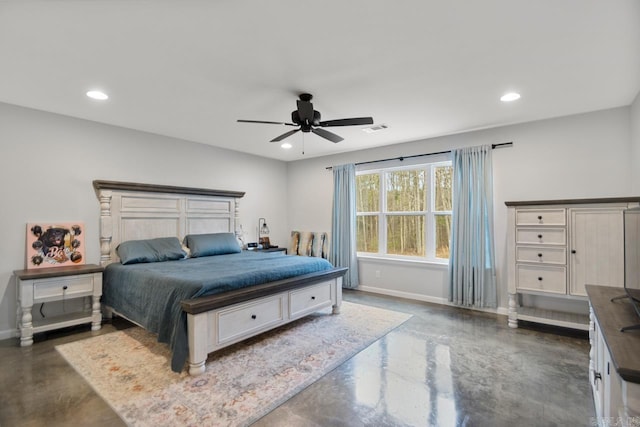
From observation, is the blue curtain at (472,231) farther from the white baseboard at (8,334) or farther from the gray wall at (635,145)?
the white baseboard at (8,334)

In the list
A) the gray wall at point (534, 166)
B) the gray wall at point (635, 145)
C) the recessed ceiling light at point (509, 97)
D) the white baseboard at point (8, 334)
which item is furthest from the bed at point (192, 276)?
the gray wall at point (635, 145)

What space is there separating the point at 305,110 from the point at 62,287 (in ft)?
10.2

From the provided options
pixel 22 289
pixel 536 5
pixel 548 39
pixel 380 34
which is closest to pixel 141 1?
pixel 380 34

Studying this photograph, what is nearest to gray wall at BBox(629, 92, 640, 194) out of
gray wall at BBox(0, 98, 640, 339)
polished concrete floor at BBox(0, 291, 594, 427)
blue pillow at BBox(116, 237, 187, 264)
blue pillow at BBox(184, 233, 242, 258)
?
gray wall at BBox(0, 98, 640, 339)

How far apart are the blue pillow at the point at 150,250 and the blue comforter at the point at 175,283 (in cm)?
15

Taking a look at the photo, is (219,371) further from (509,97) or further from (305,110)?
(509,97)

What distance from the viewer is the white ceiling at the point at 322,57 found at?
1839mm

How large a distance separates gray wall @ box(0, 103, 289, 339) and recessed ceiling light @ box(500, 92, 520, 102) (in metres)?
4.14

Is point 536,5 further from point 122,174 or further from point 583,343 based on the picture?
point 122,174

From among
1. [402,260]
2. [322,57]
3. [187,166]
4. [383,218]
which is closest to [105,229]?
[187,166]

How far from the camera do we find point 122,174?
420cm

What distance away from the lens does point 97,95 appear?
10.1ft

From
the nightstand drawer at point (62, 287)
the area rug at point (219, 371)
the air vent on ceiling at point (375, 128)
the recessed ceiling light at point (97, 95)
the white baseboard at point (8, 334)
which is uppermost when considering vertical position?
the air vent on ceiling at point (375, 128)

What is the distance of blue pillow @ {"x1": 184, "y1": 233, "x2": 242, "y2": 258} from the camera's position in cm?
455
